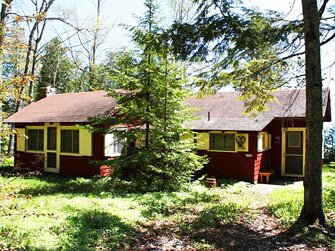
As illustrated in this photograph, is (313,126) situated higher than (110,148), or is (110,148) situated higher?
(313,126)

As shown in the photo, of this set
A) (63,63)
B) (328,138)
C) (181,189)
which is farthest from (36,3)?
(328,138)

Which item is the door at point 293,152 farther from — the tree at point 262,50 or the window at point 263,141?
the tree at point 262,50

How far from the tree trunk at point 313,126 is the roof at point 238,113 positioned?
189 inches

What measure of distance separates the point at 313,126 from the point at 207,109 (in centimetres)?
926

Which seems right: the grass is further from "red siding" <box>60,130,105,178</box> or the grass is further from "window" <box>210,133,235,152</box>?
"red siding" <box>60,130,105,178</box>

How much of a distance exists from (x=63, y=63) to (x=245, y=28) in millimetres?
28751

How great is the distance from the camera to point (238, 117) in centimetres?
1288

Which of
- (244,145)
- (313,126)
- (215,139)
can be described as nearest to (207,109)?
(215,139)

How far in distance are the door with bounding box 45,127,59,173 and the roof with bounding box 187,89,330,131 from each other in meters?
6.74

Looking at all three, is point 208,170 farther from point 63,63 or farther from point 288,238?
point 63,63

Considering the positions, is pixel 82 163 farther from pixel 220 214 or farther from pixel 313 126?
pixel 313 126

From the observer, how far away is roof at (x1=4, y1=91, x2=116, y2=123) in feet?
40.2

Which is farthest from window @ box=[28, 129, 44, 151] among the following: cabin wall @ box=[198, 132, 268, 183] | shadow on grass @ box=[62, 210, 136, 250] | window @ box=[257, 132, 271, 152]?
window @ box=[257, 132, 271, 152]

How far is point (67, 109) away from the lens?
13695 mm
